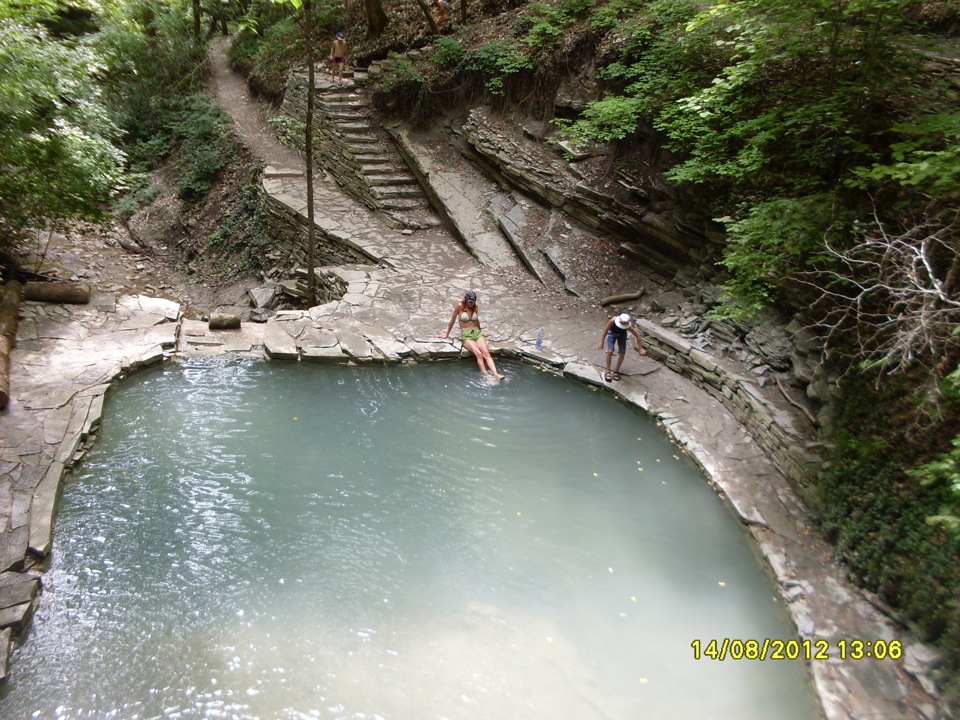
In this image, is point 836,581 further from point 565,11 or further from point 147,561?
point 565,11

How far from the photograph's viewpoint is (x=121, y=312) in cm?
914

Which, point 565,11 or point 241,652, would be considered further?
point 565,11

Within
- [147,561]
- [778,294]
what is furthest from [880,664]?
[147,561]

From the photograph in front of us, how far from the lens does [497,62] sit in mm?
12977

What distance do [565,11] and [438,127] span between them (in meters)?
3.77

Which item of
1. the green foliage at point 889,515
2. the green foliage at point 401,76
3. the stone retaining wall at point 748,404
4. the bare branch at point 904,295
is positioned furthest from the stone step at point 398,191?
the green foliage at point 889,515

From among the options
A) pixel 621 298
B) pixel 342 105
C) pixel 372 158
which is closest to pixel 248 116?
pixel 342 105

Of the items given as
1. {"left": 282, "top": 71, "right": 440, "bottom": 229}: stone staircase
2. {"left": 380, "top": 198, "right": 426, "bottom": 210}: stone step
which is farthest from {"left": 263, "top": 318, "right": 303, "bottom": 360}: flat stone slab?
{"left": 380, "top": 198, "right": 426, "bottom": 210}: stone step

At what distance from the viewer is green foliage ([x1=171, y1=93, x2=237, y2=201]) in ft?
50.7

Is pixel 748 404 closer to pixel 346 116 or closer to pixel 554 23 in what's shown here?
pixel 554 23

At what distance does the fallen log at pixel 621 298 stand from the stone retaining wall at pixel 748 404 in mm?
757
